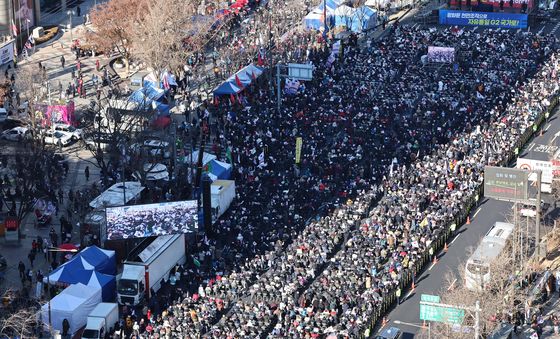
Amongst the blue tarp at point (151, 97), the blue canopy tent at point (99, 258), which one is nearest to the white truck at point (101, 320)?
the blue canopy tent at point (99, 258)

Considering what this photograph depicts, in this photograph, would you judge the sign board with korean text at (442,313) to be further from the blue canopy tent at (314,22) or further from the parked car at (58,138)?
the blue canopy tent at (314,22)

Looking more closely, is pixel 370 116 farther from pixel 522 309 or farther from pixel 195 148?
pixel 522 309

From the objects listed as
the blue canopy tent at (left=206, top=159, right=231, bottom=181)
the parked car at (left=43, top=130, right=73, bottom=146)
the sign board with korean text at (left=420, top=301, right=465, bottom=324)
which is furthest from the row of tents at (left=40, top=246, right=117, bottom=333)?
the parked car at (left=43, top=130, right=73, bottom=146)

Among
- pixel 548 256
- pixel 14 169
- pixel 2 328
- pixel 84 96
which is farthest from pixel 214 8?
pixel 2 328

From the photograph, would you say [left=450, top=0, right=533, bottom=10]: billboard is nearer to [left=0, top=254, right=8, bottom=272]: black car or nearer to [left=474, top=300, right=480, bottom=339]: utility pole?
[left=0, top=254, right=8, bottom=272]: black car

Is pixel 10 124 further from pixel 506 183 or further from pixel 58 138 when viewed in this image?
pixel 506 183

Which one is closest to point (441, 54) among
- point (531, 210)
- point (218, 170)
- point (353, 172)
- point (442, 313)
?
point (353, 172)

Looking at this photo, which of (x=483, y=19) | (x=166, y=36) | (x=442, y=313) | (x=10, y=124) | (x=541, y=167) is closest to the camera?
(x=442, y=313)
